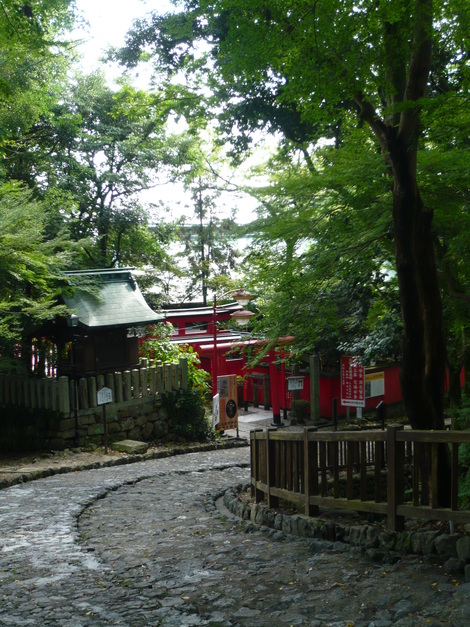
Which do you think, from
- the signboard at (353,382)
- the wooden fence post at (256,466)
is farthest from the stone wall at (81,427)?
the wooden fence post at (256,466)

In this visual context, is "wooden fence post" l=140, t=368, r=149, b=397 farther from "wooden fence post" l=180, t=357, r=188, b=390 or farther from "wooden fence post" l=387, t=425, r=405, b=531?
"wooden fence post" l=387, t=425, r=405, b=531

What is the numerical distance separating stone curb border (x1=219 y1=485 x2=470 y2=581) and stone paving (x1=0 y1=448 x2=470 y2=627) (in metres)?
0.07

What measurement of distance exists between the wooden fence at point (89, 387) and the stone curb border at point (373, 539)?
30.1ft

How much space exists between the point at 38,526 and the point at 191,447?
9.71 metres

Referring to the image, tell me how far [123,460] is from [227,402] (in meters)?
Answer: 4.59

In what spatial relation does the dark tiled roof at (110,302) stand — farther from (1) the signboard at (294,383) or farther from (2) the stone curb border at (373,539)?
(2) the stone curb border at (373,539)

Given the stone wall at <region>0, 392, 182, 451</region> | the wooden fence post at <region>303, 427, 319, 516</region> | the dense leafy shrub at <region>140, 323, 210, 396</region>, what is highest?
the dense leafy shrub at <region>140, 323, 210, 396</region>

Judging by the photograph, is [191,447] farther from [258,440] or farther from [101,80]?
[101,80]

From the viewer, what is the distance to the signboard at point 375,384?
2059cm

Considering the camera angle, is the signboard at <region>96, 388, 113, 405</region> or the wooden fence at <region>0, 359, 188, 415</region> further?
the wooden fence at <region>0, 359, 188, 415</region>

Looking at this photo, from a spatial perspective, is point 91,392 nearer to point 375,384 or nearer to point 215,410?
point 215,410

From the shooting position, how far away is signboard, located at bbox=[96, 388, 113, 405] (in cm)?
1558

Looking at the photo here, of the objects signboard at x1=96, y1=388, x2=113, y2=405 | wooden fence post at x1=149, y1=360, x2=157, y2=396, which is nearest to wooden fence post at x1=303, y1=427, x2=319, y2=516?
signboard at x1=96, y1=388, x2=113, y2=405

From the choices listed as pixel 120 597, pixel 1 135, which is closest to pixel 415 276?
pixel 120 597
